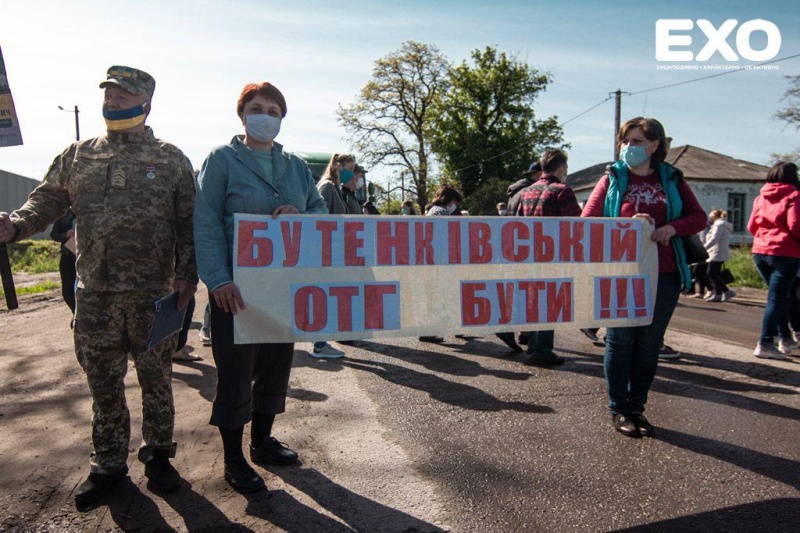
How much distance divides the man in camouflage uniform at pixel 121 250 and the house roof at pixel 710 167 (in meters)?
35.9

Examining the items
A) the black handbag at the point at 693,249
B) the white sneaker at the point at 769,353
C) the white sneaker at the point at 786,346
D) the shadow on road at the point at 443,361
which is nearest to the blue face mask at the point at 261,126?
the black handbag at the point at 693,249

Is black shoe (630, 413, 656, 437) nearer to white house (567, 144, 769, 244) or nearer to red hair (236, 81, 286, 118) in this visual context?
red hair (236, 81, 286, 118)

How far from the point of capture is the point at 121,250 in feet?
9.95

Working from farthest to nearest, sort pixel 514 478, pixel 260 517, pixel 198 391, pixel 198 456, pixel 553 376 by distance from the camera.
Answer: pixel 553 376
pixel 198 391
pixel 198 456
pixel 514 478
pixel 260 517

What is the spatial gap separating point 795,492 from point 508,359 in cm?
332

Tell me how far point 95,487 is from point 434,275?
6.80 ft

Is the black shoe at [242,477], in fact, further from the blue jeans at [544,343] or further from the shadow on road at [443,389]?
the blue jeans at [544,343]

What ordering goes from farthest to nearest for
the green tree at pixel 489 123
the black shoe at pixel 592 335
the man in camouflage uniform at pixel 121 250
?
the green tree at pixel 489 123, the black shoe at pixel 592 335, the man in camouflage uniform at pixel 121 250

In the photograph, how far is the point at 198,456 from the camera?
3.58 metres

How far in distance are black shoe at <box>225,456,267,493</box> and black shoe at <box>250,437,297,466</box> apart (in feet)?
0.90

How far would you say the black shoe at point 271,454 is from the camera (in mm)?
3430

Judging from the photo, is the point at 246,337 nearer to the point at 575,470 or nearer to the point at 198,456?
the point at 198,456

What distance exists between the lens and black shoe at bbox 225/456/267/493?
3070 millimetres

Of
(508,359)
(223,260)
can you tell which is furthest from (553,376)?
(223,260)
